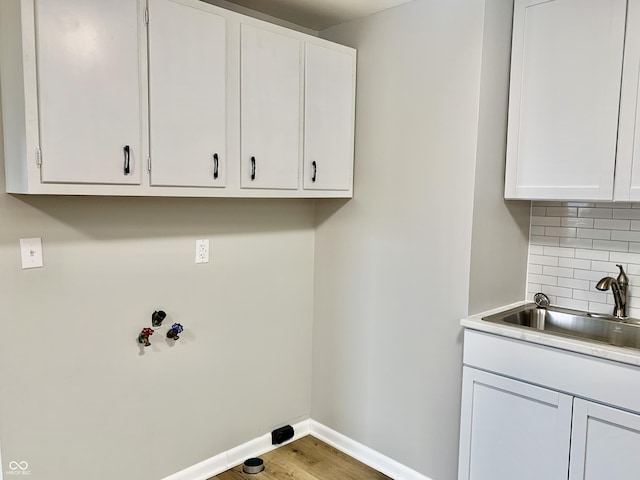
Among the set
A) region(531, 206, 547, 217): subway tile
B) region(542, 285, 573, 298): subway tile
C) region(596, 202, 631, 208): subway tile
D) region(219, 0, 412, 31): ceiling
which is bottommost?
region(542, 285, 573, 298): subway tile

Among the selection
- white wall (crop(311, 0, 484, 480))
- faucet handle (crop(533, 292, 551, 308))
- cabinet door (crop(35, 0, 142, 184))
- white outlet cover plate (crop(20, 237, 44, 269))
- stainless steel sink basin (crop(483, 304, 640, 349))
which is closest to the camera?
cabinet door (crop(35, 0, 142, 184))

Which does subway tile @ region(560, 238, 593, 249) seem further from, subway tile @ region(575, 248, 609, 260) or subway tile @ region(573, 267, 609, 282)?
subway tile @ region(573, 267, 609, 282)

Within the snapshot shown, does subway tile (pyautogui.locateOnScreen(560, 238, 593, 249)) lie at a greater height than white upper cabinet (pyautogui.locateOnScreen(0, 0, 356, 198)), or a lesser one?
lesser

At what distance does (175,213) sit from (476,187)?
4.63 ft

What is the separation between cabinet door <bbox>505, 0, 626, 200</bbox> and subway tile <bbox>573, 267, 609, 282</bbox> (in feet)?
1.50

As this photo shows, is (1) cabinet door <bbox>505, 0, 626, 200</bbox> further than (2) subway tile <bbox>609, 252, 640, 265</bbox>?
No

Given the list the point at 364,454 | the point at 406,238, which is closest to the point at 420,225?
the point at 406,238

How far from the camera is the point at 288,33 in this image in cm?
233

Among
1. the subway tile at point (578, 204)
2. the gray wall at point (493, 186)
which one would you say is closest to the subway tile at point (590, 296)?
the gray wall at point (493, 186)

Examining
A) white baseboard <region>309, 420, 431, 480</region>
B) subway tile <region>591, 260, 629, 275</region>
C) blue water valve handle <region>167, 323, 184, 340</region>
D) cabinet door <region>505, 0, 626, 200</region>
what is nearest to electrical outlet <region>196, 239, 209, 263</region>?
blue water valve handle <region>167, 323, 184, 340</region>

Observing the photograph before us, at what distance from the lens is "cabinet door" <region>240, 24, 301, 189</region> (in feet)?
7.22

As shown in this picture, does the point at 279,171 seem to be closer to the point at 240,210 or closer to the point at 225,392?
the point at 240,210

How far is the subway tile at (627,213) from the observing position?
222cm

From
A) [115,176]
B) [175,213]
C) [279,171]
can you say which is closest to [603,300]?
[279,171]
